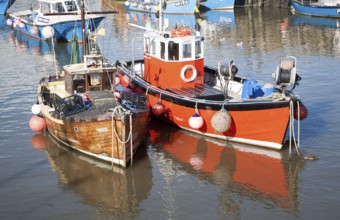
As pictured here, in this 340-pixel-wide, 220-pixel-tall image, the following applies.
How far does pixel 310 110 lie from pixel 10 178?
1137 cm

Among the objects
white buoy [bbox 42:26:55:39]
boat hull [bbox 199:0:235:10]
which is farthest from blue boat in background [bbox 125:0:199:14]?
white buoy [bbox 42:26:55:39]

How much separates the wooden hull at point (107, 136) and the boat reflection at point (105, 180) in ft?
1.10

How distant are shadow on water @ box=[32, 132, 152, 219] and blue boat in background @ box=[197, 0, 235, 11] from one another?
4166 centimetres

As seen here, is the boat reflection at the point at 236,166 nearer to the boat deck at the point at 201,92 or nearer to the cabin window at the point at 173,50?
the boat deck at the point at 201,92

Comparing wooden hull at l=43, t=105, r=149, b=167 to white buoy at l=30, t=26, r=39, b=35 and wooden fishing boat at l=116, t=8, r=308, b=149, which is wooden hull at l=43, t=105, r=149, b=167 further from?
white buoy at l=30, t=26, r=39, b=35

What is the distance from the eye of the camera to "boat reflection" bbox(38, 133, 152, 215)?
13133 mm

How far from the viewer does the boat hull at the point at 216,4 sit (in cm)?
5556

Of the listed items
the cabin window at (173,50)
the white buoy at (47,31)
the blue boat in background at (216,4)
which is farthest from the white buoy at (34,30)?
the cabin window at (173,50)

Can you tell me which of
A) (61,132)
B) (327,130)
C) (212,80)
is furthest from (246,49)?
(61,132)

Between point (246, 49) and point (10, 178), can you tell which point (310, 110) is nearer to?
point (10, 178)

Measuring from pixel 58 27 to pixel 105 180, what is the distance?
2437cm

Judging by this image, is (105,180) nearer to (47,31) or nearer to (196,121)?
(196,121)

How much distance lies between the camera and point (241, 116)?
1583 centimetres

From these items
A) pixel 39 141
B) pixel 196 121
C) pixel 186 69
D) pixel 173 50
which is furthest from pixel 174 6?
pixel 196 121
